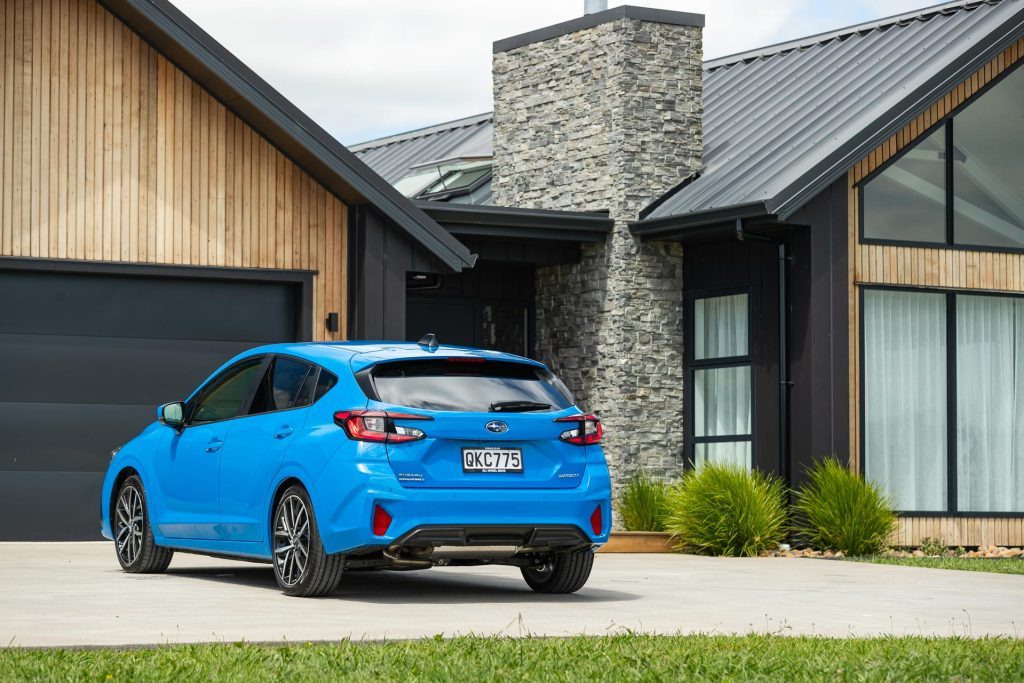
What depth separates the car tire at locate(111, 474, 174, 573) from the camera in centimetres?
1185

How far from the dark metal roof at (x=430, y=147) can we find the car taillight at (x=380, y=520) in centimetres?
1470

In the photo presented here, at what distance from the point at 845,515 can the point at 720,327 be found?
133 inches

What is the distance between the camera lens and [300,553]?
10234mm

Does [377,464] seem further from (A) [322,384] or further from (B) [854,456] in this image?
(B) [854,456]

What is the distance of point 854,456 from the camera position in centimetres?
1761

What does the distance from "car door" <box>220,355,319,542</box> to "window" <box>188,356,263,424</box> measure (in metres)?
0.24

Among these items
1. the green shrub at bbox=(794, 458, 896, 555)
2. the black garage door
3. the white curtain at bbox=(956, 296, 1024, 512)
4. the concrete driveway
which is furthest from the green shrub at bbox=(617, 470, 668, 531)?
the black garage door

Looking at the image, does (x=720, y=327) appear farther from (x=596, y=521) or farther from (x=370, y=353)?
(x=370, y=353)

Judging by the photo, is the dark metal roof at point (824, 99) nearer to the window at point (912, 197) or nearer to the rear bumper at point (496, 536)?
the window at point (912, 197)

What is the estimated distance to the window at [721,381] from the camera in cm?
1883

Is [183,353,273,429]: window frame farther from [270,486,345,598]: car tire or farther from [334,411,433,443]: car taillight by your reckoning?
[334,411,433,443]: car taillight

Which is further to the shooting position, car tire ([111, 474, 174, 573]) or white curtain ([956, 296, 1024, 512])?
white curtain ([956, 296, 1024, 512])

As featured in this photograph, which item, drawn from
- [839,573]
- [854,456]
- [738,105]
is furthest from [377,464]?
[738,105]

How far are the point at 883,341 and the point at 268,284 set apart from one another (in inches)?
258
